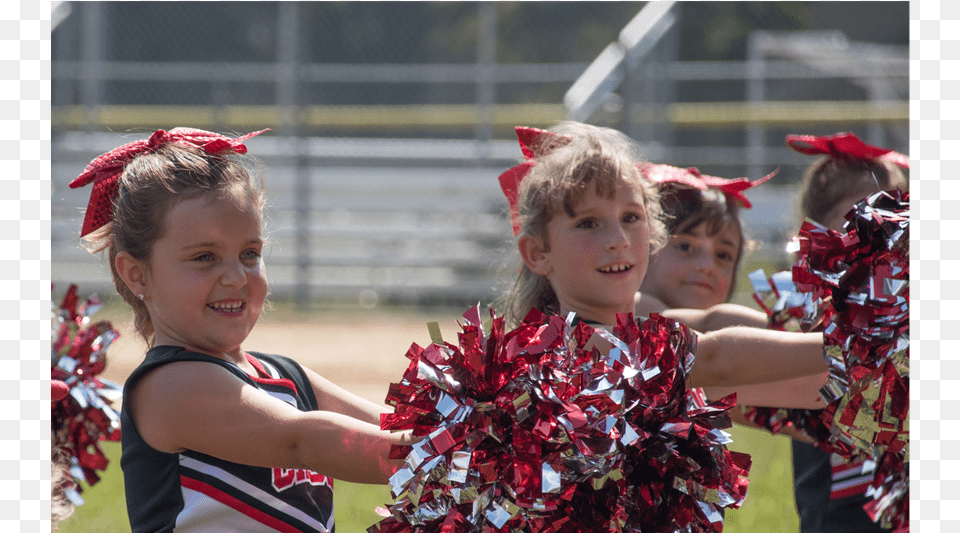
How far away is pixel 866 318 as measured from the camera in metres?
1.74

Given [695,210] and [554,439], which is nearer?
[554,439]

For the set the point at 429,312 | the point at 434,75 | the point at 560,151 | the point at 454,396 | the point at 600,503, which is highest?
the point at 434,75

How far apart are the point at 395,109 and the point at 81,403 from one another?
1030cm

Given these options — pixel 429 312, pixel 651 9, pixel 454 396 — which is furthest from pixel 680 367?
pixel 429 312

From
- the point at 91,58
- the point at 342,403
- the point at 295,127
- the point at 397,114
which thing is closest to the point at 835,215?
the point at 342,403

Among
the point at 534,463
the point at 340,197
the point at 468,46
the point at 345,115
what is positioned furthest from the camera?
the point at 468,46

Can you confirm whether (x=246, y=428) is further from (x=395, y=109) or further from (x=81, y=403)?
(x=395, y=109)

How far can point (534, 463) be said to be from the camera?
52.1 inches

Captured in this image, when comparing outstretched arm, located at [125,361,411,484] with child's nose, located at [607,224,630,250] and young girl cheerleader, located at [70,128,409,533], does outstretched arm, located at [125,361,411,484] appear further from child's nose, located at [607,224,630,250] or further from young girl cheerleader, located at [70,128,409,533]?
child's nose, located at [607,224,630,250]

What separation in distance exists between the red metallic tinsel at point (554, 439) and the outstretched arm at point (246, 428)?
7cm

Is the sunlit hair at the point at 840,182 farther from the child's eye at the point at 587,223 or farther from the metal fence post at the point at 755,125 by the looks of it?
the metal fence post at the point at 755,125

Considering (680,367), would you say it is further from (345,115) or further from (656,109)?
(345,115)

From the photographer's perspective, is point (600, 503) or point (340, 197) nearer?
point (600, 503)

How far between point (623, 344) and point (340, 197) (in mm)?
10056
